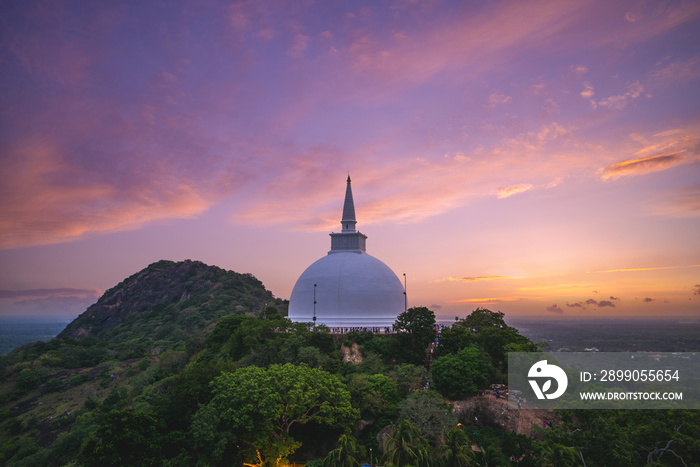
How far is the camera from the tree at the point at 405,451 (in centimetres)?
2370

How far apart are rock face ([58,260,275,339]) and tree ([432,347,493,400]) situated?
92.3 m

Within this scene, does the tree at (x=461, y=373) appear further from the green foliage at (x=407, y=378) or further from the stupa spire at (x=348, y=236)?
the stupa spire at (x=348, y=236)

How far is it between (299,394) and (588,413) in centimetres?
2105

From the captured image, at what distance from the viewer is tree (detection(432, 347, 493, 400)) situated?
36406 mm

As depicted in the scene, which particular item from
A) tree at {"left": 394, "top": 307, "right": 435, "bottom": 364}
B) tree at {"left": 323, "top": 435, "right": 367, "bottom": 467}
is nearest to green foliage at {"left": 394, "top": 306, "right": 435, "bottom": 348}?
tree at {"left": 394, "top": 307, "right": 435, "bottom": 364}

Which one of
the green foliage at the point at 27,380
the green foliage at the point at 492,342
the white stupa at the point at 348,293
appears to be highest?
the white stupa at the point at 348,293

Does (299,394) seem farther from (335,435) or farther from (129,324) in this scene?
(129,324)

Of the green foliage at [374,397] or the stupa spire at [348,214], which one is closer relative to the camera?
the green foliage at [374,397]

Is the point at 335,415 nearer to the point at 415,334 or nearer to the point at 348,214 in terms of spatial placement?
the point at 415,334

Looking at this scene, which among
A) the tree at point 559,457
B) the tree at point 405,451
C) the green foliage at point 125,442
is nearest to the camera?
the tree at point 559,457

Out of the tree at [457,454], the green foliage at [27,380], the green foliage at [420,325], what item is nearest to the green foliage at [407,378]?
the green foliage at [420,325]

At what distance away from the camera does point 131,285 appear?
571ft
